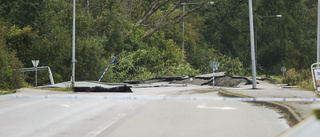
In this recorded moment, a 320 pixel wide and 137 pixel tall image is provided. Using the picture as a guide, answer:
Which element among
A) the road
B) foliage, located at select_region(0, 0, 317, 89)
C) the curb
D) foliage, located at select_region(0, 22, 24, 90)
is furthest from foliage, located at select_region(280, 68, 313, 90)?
foliage, located at select_region(0, 22, 24, 90)

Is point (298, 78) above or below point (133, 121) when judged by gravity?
above

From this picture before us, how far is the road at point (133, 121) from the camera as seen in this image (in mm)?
9039

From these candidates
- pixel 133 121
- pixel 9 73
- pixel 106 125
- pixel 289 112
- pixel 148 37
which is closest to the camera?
pixel 106 125

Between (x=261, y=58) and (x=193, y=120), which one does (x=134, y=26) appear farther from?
(x=193, y=120)

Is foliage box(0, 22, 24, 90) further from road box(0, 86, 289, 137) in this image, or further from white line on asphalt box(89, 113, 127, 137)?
white line on asphalt box(89, 113, 127, 137)

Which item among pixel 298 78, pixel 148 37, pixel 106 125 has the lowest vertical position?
pixel 106 125

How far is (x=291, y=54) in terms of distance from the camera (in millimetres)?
68438

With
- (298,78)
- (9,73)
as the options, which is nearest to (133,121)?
(9,73)

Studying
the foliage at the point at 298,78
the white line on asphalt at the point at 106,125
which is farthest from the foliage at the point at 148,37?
the white line on asphalt at the point at 106,125

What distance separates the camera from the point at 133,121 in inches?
430

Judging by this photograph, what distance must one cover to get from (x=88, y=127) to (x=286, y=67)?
205 ft

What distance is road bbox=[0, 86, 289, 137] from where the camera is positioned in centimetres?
904

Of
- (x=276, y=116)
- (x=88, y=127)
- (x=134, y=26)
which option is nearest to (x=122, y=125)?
(x=88, y=127)

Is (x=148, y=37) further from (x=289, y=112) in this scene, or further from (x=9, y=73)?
(x=289, y=112)
